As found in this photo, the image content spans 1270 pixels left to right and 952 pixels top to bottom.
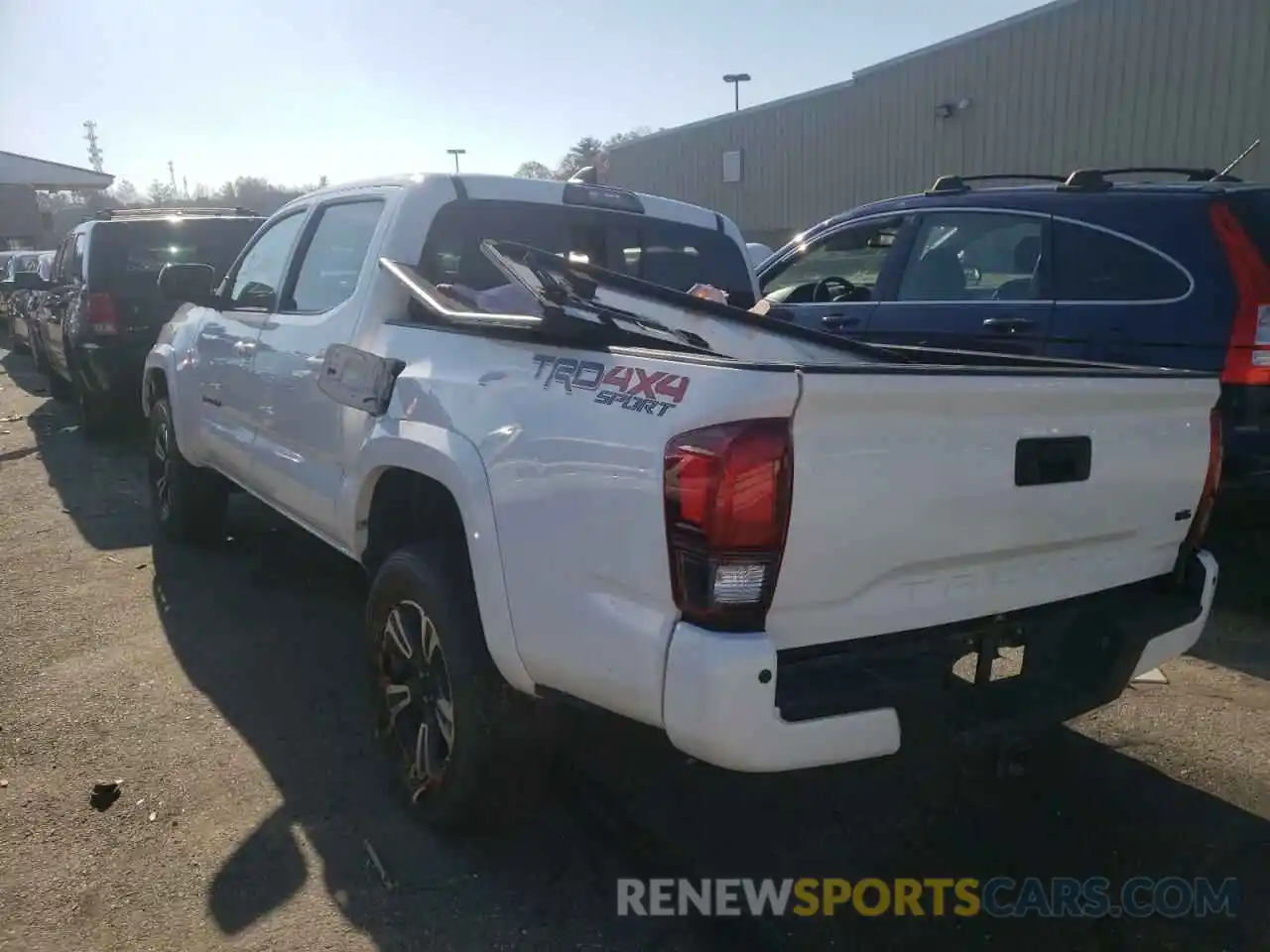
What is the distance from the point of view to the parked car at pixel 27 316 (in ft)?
43.0

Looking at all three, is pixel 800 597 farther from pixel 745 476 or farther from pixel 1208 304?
pixel 1208 304

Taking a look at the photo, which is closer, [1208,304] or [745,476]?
[745,476]

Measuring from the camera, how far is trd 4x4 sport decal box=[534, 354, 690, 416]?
2.33 metres

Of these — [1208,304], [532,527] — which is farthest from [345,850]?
[1208,304]

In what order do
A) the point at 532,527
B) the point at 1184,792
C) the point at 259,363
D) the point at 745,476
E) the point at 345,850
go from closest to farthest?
the point at 745,476 → the point at 532,527 → the point at 345,850 → the point at 1184,792 → the point at 259,363

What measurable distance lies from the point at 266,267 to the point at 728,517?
12.0 ft

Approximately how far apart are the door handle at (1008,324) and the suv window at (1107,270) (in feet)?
0.63

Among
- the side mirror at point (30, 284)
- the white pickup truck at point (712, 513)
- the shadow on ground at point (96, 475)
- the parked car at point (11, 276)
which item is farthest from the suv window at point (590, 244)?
the parked car at point (11, 276)

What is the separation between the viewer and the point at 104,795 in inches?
137

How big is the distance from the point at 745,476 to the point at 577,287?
1.06 metres

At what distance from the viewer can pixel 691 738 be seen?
89.2 inches

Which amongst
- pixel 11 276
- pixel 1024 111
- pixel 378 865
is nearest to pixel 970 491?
pixel 378 865

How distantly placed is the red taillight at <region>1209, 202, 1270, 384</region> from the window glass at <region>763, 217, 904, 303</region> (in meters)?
1.95

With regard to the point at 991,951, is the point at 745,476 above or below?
above
